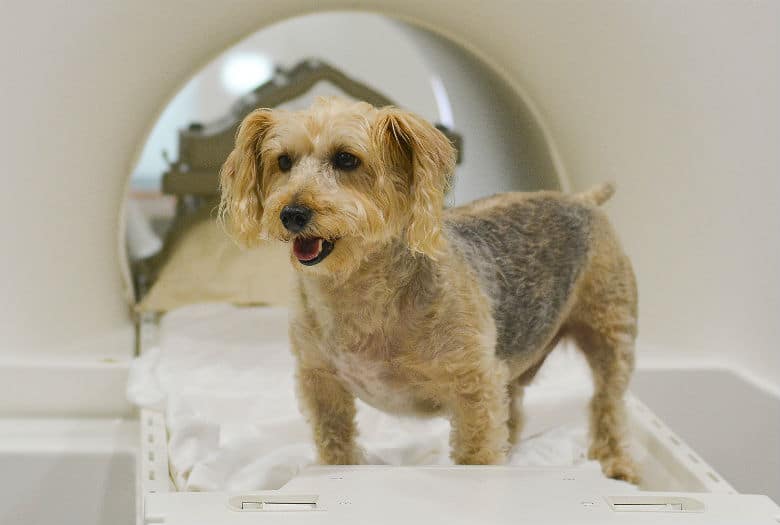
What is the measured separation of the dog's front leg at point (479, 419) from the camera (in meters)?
1.43

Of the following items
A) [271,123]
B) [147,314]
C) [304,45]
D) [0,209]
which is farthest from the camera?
[304,45]

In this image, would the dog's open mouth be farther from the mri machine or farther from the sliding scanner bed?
the mri machine

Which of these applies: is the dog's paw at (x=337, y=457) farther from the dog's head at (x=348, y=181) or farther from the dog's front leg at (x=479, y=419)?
the dog's head at (x=348, y=181)

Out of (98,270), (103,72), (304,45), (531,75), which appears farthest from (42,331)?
(304,45)

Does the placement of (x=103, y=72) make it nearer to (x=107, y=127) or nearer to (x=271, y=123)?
(x=107, y=127)

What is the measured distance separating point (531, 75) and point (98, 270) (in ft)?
3.78

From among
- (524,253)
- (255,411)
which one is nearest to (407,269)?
(524,253)

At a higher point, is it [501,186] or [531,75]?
[531,75]

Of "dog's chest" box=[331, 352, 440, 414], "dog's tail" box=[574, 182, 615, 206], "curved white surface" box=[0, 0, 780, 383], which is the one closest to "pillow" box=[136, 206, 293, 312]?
"curved white surface" box=[0, 0, 780, 383]

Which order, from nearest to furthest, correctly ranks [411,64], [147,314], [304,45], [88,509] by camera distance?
[88,509] < [147,314] < [411,64] < [304,45]

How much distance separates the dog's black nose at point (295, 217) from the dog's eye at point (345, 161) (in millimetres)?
98

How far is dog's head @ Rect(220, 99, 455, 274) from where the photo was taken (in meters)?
1.27

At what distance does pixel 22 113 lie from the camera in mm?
2102

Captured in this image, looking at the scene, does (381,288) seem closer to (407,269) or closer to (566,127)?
(407,269)
